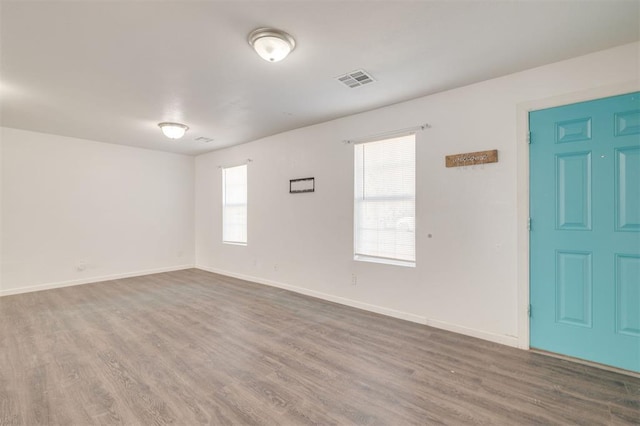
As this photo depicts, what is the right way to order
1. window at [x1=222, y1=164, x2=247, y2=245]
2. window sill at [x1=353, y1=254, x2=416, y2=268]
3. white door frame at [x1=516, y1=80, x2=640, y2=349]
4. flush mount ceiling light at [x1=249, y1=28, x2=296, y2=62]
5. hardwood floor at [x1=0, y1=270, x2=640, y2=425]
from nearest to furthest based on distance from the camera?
hardwood floor at [x1=0, y1=270, x2=640, y2=425]
flush mount ceiling light at [x1=249, y1=28, x2=296, y2=62]
white door frame at [x1=516, y1=80, x2=640, y2=349]
window sill at [x1=353, y1=254, x2=416, y2=268]
window at [x1=222, y1=164, x2=247, y2=245]

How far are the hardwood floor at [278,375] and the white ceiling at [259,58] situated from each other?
267 cm

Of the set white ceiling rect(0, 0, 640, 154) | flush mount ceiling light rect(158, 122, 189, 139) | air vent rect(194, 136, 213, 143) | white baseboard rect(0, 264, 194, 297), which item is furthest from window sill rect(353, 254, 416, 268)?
white baseboard rect(0, 264, 194, 297)

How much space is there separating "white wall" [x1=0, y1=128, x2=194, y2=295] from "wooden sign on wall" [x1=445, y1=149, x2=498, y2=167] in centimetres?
592

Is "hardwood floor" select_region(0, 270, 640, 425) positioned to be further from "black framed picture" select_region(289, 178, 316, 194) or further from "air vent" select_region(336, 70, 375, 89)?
"air vent" select_region(336, 70, 375, 89)

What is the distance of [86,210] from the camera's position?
Result: 538 centimetres

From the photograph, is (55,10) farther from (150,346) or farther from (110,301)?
(110,301)

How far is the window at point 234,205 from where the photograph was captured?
5855mm

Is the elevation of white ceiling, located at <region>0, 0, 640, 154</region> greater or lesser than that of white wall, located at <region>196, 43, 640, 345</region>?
greater

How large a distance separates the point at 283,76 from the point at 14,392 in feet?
11.0

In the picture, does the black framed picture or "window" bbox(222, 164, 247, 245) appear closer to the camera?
the black framed picture

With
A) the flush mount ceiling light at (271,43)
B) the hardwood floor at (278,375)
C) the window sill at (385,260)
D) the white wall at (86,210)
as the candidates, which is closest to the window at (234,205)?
the white wall at (86,210)

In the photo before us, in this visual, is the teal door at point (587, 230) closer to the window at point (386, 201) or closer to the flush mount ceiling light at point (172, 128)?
the window at point (386, 201)

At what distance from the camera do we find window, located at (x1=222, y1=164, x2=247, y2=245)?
5855 mm

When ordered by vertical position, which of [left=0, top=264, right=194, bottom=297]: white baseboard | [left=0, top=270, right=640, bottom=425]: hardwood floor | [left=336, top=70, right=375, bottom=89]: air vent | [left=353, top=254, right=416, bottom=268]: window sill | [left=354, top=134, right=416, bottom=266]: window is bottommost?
[left=0, top=270, right=640, bottom=425]: hardwood floor
